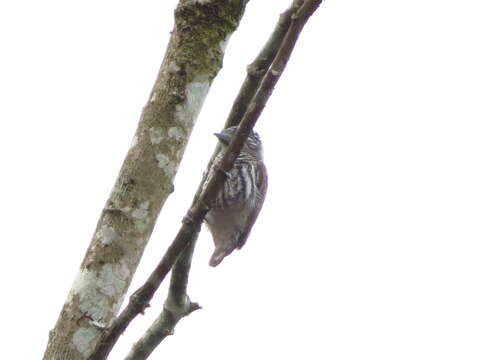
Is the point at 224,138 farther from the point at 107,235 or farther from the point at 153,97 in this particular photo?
the point at 107,235

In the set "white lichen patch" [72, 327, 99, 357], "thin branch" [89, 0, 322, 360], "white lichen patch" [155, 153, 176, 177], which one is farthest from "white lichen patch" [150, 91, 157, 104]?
"white lichen patch" [72, 327, 99, 357]

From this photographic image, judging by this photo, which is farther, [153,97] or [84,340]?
[153,97]

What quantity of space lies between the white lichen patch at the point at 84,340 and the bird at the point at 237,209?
9.76 ft

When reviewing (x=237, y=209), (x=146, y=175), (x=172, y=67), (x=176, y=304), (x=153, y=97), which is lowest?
(x=176, y=304)

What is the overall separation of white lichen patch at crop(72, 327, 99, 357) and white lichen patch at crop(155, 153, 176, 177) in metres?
0.79

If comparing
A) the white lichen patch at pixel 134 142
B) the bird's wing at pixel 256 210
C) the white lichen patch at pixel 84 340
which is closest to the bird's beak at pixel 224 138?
the white lichen patch at pixel 134 142

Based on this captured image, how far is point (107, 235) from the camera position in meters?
3.54

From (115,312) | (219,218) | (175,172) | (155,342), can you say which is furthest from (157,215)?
(219,218)

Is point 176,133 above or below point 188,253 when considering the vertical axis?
above

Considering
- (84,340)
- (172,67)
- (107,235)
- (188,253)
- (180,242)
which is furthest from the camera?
(188,253)

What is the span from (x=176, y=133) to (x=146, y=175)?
0.84 feet

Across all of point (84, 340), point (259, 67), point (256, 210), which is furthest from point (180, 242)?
point (256, 210)

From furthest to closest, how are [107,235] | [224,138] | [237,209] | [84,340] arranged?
[237,209] < [224,138] < [107,235] < [84,340]

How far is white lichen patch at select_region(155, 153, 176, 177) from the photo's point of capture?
3.68m
